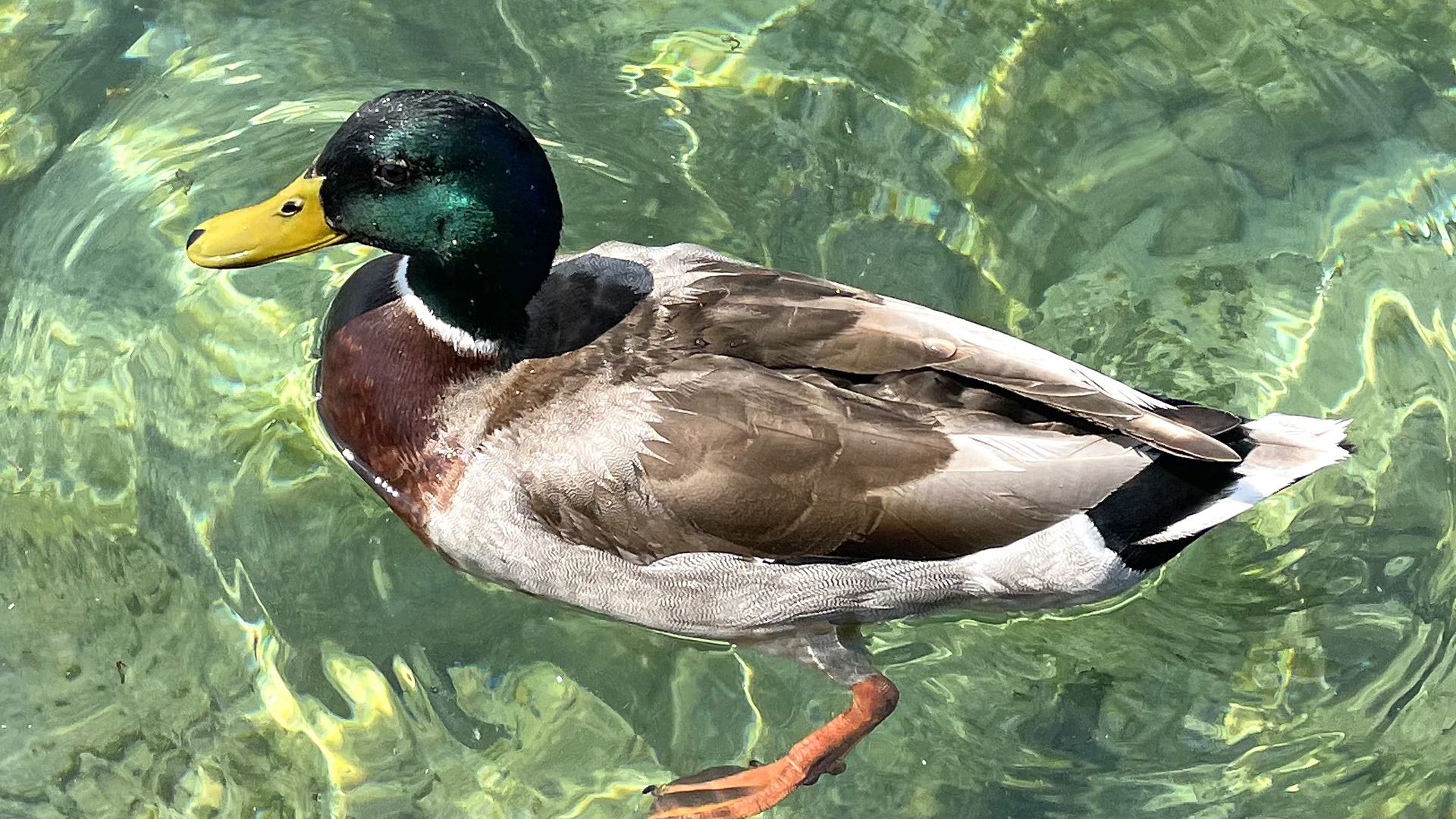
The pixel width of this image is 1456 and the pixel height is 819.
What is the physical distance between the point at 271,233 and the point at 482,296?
0.54m

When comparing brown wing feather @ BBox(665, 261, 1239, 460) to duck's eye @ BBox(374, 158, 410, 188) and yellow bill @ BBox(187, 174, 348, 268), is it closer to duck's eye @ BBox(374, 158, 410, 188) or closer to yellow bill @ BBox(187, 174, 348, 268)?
duck's eye @ BBox(374, 158, 410, 188)

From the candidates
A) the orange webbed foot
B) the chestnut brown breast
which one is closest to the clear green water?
the orange webbed foot

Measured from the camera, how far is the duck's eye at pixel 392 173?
349cm

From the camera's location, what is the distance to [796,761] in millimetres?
4055

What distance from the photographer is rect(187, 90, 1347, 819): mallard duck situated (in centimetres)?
346

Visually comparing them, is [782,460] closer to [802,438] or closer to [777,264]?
[802,438]

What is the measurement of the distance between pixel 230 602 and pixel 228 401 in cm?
69

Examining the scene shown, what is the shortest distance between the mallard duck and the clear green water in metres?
0.46

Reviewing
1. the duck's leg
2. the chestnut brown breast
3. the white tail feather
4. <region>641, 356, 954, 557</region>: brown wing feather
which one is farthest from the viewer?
the duck's leg

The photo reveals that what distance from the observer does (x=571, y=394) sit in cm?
363

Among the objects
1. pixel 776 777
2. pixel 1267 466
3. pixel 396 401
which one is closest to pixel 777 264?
pixel 396 401

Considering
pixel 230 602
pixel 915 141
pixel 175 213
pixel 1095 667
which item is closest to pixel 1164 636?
pixel 1095 667

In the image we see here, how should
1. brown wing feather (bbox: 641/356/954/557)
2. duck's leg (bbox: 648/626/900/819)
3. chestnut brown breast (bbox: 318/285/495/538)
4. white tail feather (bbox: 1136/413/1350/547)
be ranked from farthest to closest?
duck's leg (bbox: 648/626/900/819) < chestnut brown breast (bbox: 318/285/495/538) < white tail feather (bbox: 1136/413/1350/547) < brown wing feather (bbox: 641/356/954/557)

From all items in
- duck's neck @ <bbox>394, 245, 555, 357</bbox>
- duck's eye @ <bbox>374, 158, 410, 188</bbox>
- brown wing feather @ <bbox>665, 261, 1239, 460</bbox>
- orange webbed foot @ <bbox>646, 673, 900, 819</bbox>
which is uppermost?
duck's eye @ <bbox>374, 158, 410, 188</bbox>
